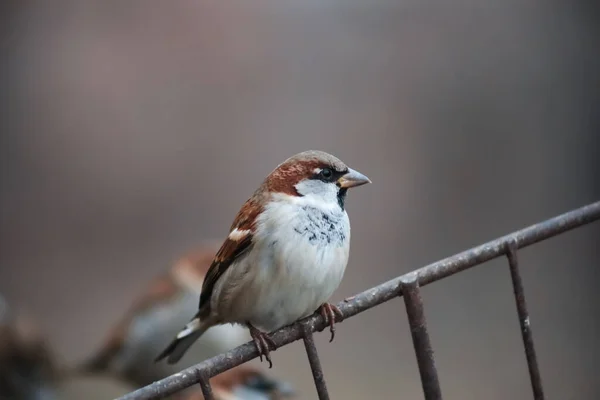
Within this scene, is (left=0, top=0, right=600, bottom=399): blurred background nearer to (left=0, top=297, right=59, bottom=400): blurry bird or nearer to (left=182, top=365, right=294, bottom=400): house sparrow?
(left=0, top=297, right=59, bottom=400): blurry bird

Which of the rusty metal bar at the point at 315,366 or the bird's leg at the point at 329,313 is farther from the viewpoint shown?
the bird's leg at the point at 329,313

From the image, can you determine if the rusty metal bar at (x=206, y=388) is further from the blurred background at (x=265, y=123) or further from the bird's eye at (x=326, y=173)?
the blurred background at (x=265, y=123)

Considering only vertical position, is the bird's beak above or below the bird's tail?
above

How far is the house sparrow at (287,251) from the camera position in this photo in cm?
104

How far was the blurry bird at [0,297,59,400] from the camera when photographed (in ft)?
4.94

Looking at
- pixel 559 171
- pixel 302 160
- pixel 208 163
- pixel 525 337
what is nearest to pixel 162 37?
pixel 208 163

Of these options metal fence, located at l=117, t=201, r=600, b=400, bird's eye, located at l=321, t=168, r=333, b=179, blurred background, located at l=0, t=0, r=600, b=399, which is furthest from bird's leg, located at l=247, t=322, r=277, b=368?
blurred background, located at l=0, t=0, r=600, b=399

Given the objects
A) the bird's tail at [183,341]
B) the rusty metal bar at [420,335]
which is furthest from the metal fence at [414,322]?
the bird's tail at [183,341]

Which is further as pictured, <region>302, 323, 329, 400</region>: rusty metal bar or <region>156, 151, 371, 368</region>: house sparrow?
<region>156, 151, 371, 368</region>: house sparrow

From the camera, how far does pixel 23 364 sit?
1.53 metres

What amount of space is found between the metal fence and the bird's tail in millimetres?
261

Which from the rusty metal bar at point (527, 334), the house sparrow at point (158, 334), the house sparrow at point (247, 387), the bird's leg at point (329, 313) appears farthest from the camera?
the house sparrow at point (158, 334)

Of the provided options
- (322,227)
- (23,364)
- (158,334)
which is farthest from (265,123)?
(322,227)

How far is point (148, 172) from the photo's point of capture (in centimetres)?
345
